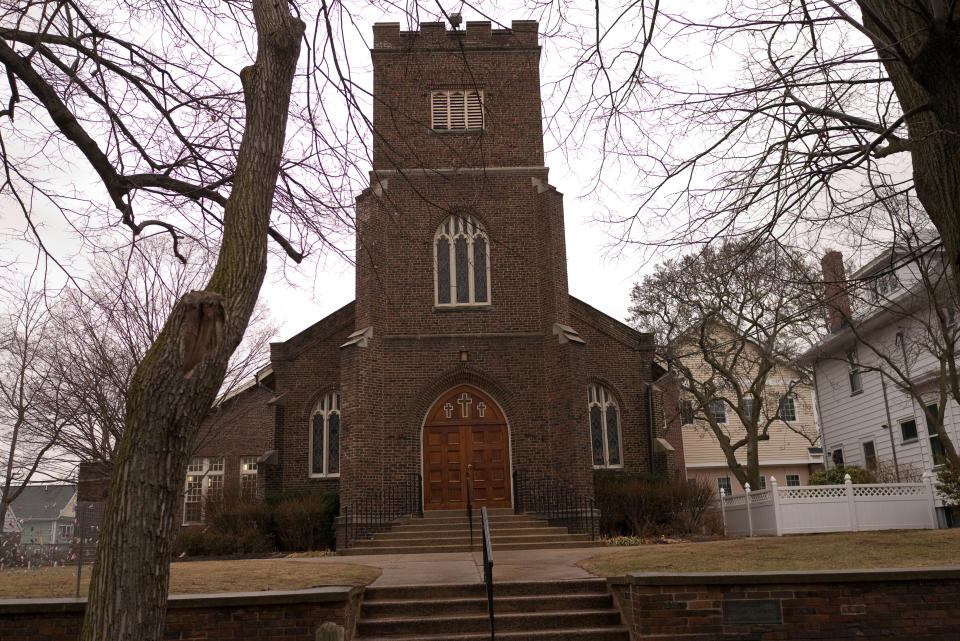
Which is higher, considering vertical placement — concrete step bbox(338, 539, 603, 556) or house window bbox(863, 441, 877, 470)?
house window bbox(863, 441, 877, 470)

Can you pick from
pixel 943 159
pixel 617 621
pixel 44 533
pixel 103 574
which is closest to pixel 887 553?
pixel 617 621

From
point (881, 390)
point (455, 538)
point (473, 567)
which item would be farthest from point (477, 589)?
point (881, 390)

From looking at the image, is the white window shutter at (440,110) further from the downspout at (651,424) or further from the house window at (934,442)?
the house window at (934,442)

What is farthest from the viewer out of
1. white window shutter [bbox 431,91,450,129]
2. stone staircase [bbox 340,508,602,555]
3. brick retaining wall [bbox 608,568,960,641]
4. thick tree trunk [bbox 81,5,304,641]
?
white window shutter [bbox 431,91,450,129]

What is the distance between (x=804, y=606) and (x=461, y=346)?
13166 millimetres

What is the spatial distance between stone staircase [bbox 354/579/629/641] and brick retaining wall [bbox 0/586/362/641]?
1.02m

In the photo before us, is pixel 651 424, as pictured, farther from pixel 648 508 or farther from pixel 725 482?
pixel 725 482

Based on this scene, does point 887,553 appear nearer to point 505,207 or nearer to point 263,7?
point 263,7

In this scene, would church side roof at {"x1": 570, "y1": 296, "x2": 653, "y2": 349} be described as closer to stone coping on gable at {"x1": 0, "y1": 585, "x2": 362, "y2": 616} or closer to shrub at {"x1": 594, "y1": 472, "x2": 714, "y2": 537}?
shrub at {"x1": 594, "y1": 472, "x2": 714, "y2": 537}

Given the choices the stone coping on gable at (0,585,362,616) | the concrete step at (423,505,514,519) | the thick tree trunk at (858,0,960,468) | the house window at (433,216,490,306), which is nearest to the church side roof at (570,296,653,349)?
the house window at (433,216,490,306)

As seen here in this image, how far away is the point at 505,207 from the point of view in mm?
21188

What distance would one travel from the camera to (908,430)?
24.7m

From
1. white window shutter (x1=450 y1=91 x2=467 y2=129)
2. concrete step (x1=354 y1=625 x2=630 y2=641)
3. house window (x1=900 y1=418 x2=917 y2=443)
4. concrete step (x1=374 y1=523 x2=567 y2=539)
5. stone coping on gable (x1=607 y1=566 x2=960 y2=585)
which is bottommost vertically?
concrete step (x1=354 y1=625 x2=630 y2=641)

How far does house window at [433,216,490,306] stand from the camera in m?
20.8
